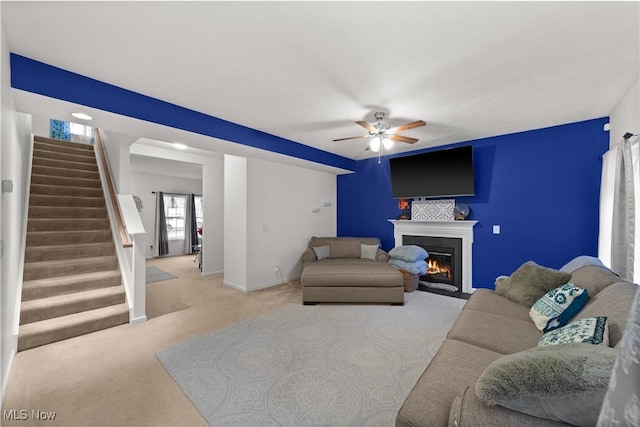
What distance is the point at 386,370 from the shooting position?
7.09 ft

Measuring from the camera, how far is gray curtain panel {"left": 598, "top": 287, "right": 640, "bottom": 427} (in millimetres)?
396

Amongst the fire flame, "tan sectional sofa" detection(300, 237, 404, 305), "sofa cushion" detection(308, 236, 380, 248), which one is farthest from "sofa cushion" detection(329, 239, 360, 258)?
the fire flame

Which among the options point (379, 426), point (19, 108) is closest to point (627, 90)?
point (379, 426)

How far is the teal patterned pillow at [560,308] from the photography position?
6.11 ft

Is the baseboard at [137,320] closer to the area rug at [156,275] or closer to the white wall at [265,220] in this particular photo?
the white wall at [265,220]

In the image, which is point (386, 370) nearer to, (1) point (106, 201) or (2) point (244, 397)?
(2) point (244, 397)

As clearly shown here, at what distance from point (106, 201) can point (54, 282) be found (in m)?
1.61

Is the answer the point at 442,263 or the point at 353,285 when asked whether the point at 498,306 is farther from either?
the point at 442,263

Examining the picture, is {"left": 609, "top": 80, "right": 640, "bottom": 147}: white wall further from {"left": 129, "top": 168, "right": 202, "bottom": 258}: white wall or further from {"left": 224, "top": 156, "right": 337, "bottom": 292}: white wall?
{"left": 129, "top": 168, "right": 202, "bottom": 258}: white wall

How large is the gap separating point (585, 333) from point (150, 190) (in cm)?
911

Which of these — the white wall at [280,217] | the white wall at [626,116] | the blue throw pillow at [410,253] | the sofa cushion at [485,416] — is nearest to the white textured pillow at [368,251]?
the blue throw pillow at [410,253]

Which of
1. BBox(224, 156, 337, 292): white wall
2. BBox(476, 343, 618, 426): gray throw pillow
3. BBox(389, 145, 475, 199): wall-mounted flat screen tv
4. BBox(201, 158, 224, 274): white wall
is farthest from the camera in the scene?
BBox(201, 158, 224, 274): white wall

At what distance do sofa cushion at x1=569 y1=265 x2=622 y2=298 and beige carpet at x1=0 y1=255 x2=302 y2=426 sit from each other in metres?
2.87

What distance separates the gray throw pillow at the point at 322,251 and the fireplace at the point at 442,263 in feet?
5.14
